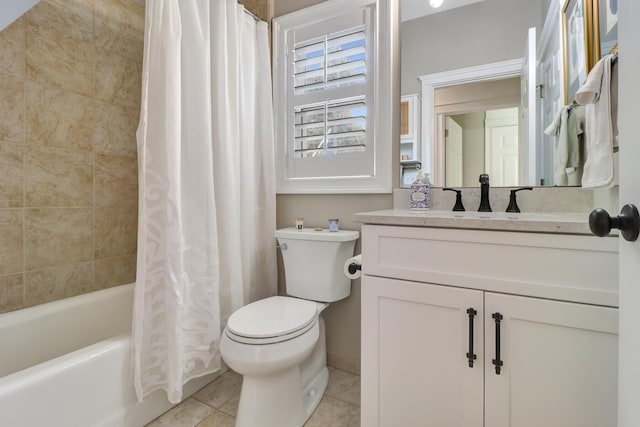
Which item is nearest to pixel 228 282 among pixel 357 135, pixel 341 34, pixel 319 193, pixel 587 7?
pixel 319 193

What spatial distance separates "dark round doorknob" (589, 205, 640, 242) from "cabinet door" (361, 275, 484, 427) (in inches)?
18.4

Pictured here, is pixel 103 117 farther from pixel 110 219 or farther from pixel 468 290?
pixel 468 290

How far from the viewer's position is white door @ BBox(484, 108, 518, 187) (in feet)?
4.64

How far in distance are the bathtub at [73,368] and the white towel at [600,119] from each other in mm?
1758

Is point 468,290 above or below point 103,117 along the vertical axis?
below

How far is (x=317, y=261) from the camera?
165 cm

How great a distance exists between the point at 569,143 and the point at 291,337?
4.34ft

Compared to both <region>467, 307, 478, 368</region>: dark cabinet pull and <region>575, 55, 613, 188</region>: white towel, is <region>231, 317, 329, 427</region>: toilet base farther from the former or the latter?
<region>575, 55, 613, 188</region>: white towel

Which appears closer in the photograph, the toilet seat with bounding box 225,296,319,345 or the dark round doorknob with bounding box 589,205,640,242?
the dark round doorknob with bounding box 589,205,640,242

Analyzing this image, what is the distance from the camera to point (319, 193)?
1.87 metres

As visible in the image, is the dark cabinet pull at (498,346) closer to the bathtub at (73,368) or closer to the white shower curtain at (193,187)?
the white shower curtain at (193,187)

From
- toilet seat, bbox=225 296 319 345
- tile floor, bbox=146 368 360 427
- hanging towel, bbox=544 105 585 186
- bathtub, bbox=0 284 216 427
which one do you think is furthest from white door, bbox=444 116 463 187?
bathtub, bbox=0 284 216 427

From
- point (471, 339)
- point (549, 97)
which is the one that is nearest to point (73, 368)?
point (471, 339)

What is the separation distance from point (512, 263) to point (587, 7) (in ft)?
2.95
